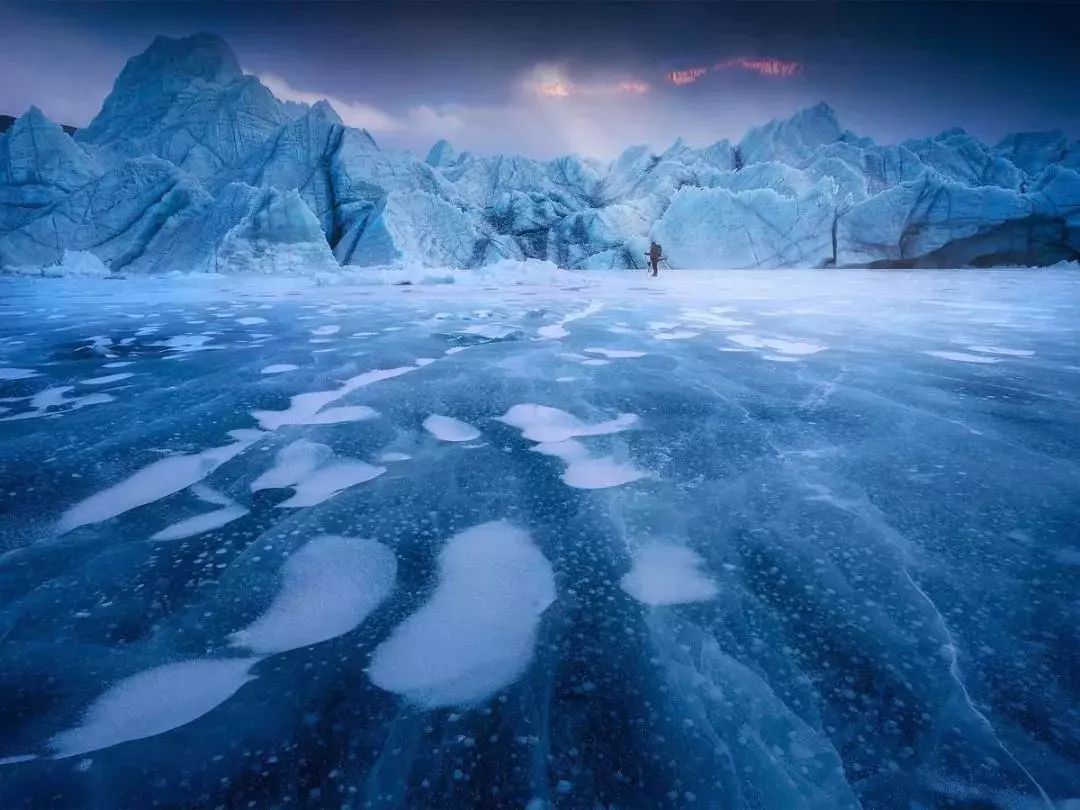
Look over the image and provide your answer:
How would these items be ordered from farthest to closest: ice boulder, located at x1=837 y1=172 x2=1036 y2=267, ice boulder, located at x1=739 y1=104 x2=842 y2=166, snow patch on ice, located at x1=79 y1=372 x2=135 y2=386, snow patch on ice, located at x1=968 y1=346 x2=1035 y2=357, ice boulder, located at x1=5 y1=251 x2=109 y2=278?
ice boulder, located at x1=739 y1=104 x2=842 y2=166 → ice boulder, located at x1=837 y1=172 x2=1036 y2=267 → ice boulder, located at x1=5 y1=251 x2=109 y2=278 → snow patch on ice, located at x1=968 y1=346 x2=1035 y2=357 → snow patch on ice, located at x1=79 y1=372 x2=135 y2=386

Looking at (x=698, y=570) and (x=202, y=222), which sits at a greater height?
(x=202, y=222)

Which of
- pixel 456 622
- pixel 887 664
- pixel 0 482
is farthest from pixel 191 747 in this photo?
pixel 0 482

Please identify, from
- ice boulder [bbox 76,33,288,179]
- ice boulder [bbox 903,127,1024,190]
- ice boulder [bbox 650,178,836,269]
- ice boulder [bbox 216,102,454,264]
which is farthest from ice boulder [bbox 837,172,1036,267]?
ice boulder [bbox 76,33,288,179]

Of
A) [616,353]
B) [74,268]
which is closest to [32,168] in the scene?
[74,268]

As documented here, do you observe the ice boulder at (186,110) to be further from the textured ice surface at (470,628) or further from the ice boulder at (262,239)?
the textured ice surface at (470,628)

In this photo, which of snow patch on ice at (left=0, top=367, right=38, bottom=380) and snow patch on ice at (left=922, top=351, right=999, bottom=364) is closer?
snow patch on ice at (left=0, top=367, right=38, bottom=380)

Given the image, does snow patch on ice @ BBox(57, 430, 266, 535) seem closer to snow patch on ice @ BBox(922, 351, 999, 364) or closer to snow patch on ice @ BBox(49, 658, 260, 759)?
snow patch on ice @ BBox(49, 658, 260, 759)

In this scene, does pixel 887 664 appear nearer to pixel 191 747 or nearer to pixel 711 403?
pixel 191 747
